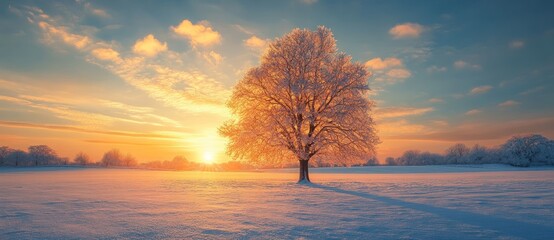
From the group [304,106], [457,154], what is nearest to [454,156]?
[457,154]

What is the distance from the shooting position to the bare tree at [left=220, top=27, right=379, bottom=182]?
24891 mm

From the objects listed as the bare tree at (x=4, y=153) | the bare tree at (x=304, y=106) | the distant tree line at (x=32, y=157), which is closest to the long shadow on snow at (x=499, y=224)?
the bare tree at (x=304, y=106)

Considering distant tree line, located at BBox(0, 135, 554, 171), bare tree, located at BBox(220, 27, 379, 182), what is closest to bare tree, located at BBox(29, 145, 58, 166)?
distant tree line, located at BBox(0, 135, 554, 171)

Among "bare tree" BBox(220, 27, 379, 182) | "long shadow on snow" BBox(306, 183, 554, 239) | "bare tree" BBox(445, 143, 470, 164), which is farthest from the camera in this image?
"bare tree" BBox(445, 143, 470, 164)

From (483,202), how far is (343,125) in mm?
13367

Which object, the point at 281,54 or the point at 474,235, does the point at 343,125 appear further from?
the point at 474,235

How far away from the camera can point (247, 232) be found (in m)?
7.43

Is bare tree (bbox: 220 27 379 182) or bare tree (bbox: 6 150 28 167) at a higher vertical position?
bare tree (bbox: 220 27 379 182)

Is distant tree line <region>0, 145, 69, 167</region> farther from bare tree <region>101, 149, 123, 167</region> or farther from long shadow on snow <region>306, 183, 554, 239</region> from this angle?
long shadow on snow <region>306, 183, 554, 239</region>

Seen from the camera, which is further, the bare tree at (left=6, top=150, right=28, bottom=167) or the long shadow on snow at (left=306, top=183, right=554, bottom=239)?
the bare tree at (left=6, top=150, right=28, bottom=167)

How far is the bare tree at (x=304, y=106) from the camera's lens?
24891 millimetres

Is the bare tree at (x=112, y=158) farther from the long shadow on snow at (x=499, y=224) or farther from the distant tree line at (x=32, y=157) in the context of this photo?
the long shadow on snow at (x=499, y=224)

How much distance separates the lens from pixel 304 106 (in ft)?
82.9

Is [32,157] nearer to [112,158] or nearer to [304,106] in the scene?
[112,158]
